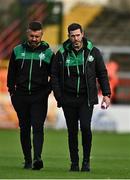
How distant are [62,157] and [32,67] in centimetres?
404

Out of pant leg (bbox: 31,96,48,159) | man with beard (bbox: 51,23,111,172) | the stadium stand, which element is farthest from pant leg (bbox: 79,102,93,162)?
the stadium stand

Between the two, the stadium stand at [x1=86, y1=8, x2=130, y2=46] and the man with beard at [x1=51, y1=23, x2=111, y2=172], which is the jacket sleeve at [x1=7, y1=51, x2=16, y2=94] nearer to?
the man with beard at [x1=51, y1=23, x2=111, y2=172]

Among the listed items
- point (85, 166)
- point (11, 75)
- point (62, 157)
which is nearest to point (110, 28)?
point (62, 157)

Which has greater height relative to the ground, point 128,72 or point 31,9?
point 31,9

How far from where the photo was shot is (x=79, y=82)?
13.4 m

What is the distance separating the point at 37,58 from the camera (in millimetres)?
13734

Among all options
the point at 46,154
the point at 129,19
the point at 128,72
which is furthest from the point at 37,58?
the point at 129,19

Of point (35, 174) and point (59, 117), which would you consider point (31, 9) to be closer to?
point (59, 117)

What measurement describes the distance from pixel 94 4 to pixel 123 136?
1623 cm

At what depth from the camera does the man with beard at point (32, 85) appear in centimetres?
1371

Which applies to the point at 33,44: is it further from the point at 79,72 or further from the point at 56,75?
the point at 79,72

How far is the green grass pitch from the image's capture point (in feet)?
42.4

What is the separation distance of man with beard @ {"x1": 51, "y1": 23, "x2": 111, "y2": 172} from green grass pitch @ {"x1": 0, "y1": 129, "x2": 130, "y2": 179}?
0.64m

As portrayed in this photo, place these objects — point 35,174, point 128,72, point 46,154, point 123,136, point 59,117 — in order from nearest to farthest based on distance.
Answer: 1. point 35,174
2. point 46,154
3. point 123,136
4. point 59,117
5. point 128,72
